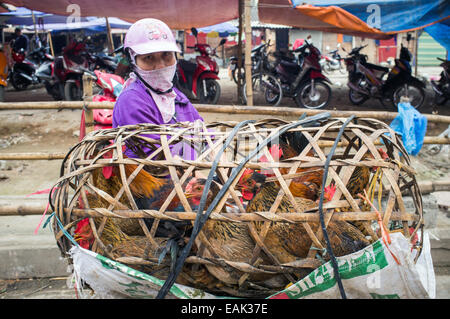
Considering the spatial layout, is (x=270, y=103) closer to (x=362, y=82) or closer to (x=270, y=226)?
(x=362, y=82)

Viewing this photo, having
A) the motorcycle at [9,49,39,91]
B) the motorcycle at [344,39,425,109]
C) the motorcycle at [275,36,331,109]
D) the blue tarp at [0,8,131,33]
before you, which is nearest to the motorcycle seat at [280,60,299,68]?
the motorcycle at [275,36,331,109]

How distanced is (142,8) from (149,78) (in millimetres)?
5167

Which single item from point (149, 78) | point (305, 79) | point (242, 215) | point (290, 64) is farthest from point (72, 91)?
point (242, 215)

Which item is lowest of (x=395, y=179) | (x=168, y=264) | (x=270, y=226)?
(x=168, y=264)

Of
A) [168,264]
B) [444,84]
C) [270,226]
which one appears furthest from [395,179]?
[444,84]

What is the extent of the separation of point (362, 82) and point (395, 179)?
722 cm

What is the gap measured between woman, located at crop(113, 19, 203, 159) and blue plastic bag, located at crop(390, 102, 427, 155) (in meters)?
1.98

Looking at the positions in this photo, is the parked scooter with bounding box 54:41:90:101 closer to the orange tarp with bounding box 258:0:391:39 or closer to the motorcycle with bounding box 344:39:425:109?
the orange tarp with bounding box 258:0:391:39

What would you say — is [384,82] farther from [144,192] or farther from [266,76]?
[144,192]

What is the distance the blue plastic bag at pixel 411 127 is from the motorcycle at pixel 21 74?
9.84m

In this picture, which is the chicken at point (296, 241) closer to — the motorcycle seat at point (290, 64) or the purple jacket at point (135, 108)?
the purple jacket at point (135, 108)

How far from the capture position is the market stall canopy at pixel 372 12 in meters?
5.34

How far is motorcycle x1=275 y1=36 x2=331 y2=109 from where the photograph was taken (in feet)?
23.3

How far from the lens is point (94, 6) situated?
6.23 meters
